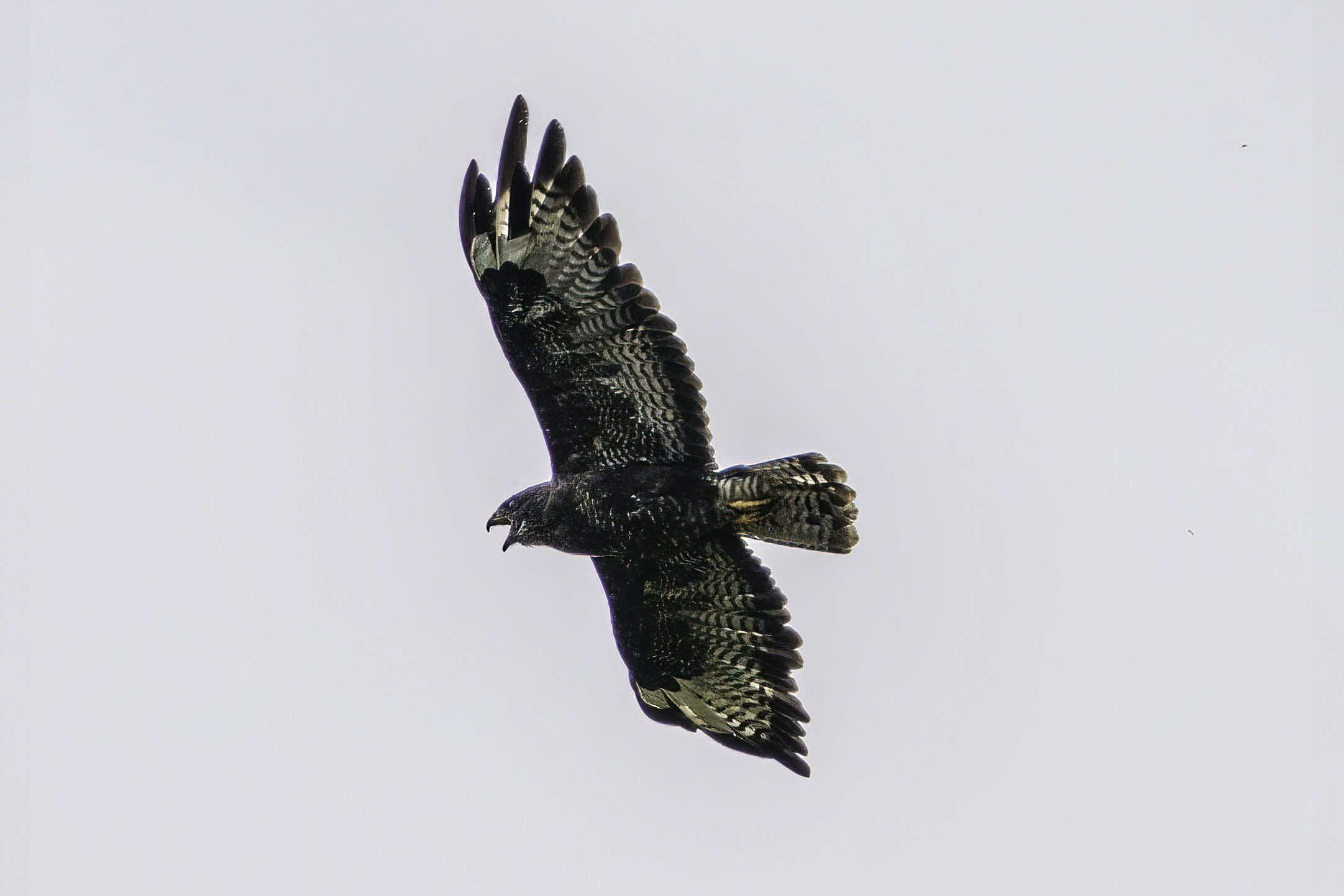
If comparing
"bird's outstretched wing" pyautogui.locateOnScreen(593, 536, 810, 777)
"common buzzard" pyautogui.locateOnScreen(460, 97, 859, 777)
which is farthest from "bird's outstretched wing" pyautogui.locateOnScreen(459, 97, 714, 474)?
"bird's outstretched wing" pyautogui.locateOnScreen(593, 536, 810, 777)

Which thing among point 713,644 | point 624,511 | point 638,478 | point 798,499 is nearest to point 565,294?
point 638,478

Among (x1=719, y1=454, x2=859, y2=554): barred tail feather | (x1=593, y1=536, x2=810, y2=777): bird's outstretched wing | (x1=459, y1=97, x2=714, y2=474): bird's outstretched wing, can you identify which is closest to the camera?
(x1=459, y1=97, x2=714, y2=474): bird's outstretched wing

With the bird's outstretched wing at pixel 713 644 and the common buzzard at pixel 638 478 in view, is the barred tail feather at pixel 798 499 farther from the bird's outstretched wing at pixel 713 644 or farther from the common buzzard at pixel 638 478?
the bird's outstretched wing at pixel 713 644

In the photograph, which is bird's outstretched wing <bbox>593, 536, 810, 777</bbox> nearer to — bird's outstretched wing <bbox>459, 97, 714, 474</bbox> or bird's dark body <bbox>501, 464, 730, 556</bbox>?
bird's dark body <bbox>501, 464, 730, 556</bbox>

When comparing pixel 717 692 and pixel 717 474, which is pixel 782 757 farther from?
pixel 717 474

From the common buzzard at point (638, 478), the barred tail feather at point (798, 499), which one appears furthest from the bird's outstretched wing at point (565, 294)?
the barred tail feather at point (798, 499)

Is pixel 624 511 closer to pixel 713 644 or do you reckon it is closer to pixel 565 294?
pixel 713 644

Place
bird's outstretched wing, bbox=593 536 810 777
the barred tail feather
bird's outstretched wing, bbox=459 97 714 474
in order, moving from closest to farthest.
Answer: bird's outstretched wing, bbox=459 97 714 474, the barred tail feather, bird's outstretched wing, bbox=593 536 810 777

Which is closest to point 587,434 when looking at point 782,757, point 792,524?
point 792,524
